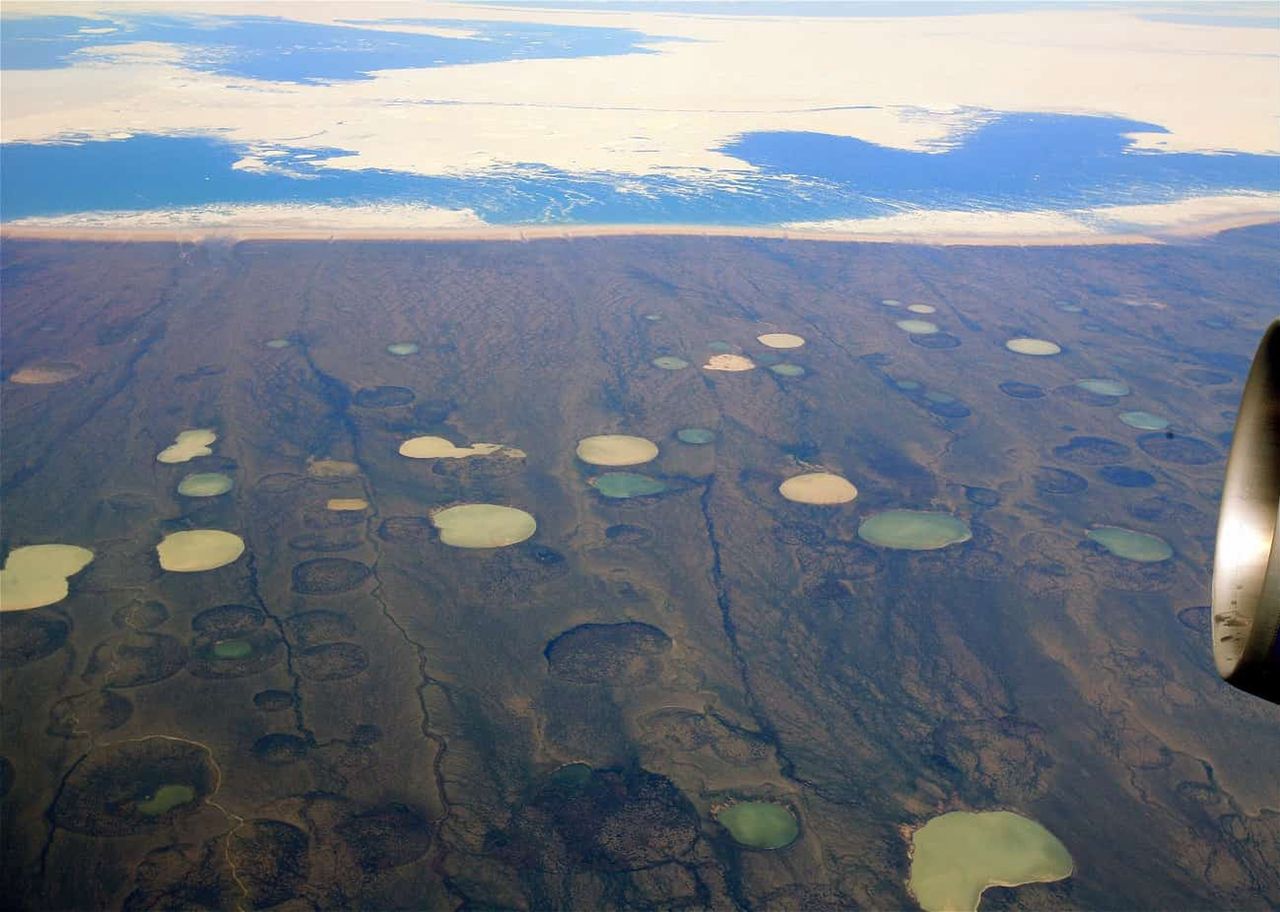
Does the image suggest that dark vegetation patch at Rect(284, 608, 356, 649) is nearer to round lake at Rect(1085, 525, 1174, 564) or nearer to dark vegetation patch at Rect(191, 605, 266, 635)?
dark vegetation patch at Rect(191, 605, 266, 635)

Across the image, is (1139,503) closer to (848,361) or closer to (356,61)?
(848,361)

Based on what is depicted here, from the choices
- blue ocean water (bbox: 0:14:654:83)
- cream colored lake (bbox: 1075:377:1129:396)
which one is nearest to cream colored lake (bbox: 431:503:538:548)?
cream colored lake (bbox: 1075:377:1129:396)

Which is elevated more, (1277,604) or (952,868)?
(1277,604)

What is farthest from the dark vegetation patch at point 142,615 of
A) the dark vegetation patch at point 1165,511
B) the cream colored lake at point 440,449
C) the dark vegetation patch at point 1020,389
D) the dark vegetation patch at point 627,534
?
the dark vegetation patch at point 1020,389

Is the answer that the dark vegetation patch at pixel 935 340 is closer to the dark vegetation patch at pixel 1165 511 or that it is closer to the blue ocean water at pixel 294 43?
the dark vegetation patch at pixel 1165 511

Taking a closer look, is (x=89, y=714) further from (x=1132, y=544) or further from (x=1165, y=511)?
(x=1165, y=511)

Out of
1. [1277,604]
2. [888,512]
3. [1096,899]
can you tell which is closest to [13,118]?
[888,512]
